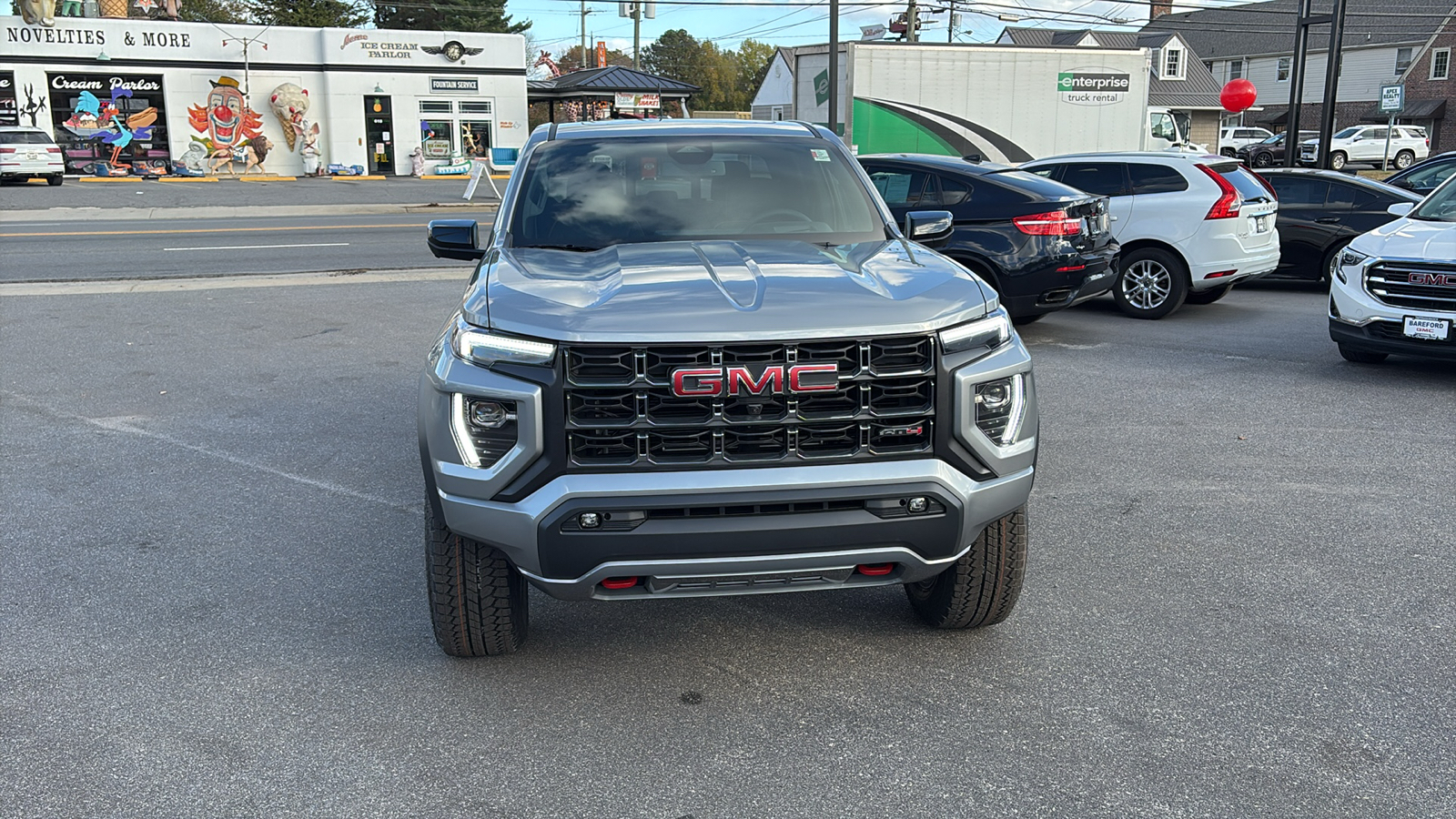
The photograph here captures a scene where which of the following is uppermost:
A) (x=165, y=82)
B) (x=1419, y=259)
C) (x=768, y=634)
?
(x=165, y=82)

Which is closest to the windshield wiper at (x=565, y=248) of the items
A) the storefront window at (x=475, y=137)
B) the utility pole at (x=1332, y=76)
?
the utility pole at (x=1332, y=76)

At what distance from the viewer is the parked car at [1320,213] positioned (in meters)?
12.8

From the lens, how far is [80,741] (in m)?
3.43

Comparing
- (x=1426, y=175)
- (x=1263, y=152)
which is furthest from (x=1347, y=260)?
(x=1263, y=152)

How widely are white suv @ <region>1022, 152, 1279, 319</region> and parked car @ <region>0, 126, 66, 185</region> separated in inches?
1195

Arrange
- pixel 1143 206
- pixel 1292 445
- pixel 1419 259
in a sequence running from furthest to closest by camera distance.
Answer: pixel 1143 206
pixel 1419 259
pixel 1292 445

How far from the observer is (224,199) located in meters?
29.1

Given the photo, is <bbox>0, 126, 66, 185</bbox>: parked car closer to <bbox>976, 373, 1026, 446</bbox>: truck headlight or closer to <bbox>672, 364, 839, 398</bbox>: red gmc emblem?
<bbox>672, 364, 839, 398</bbox>: red gmc emblem

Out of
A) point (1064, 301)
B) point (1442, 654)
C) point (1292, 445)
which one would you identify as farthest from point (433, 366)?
point (1064, 301)

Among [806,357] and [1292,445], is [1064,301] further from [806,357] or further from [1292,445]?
[806,357]

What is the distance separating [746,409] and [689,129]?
2.39 m

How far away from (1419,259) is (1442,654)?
5.19m

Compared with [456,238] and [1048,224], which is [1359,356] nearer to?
[1048,224]

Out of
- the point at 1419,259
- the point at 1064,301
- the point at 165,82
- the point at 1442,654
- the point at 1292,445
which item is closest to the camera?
the point at 1442,654
